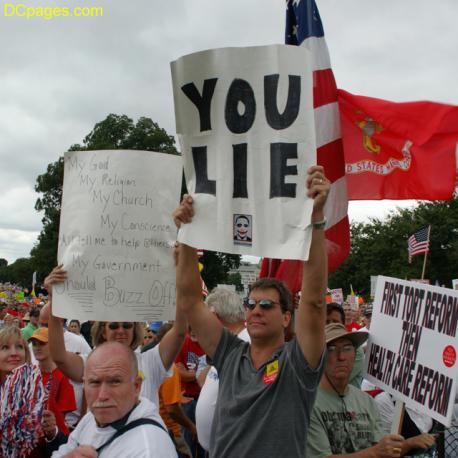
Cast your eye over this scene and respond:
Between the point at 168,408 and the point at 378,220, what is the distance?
5528cm

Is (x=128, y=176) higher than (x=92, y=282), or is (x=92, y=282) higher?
(x=128, y=176)

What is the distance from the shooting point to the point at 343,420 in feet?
10.7

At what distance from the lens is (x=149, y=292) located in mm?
3836

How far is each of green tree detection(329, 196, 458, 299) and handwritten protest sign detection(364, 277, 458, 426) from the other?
4517 centimetres

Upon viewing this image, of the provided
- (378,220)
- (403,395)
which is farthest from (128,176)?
(378,220)

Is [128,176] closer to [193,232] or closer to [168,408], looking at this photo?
[193,232]

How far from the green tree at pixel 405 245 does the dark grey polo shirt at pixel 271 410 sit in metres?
46.3

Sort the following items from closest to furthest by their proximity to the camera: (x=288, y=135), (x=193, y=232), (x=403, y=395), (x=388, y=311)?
(x=288, y=135) → (x=193, y=232) → (x=403, y=395) → (x=388, y=311)

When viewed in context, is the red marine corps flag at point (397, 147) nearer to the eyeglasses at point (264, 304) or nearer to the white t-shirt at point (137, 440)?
the eyeglasses at point (264, 304)

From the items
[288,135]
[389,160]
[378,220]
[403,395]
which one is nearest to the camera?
[288,135]

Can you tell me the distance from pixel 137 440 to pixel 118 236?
1720 millimetres

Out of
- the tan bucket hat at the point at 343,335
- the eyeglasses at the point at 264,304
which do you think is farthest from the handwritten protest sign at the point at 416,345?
the eyeglasses at the point at 264,304

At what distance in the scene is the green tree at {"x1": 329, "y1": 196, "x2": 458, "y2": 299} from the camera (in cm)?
4841

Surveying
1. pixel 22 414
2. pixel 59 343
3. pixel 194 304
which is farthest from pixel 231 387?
pixel 59 343
